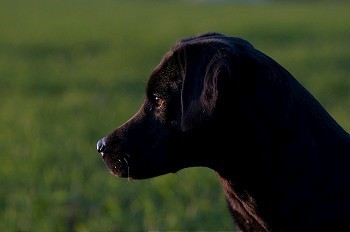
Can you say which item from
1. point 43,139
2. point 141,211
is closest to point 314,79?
point 43,139

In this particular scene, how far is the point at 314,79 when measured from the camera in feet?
52.7

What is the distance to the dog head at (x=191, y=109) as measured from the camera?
158 inches

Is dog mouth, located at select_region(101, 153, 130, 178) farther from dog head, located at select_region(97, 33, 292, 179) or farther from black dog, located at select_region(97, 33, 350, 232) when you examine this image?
black dog, located at select_region(97, 33, 350, 232)

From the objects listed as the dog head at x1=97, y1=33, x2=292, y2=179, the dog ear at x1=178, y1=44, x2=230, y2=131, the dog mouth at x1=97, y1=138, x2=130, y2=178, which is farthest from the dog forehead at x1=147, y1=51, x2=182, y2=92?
the dog mouth at x1=97, y1=138, x2=130, y2=178

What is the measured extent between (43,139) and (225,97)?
19.6 feet

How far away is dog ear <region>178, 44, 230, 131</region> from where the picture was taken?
395 cm

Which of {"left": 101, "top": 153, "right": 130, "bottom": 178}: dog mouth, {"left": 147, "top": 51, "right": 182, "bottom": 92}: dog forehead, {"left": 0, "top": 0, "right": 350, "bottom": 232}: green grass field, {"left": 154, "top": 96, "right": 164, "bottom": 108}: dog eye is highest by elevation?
{"left": 147, "top": 51, "right": 182, "bottom": 92}: dog forehead

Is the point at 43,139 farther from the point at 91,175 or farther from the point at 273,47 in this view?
the point at 273,47

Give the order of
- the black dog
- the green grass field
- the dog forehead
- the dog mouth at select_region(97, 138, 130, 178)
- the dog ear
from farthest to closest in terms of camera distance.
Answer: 1. the green grass field
2. the dog mouth at select_region(97, 138, 130, 178)
3. the dog forehead
4. the black dog
5. the dog ear

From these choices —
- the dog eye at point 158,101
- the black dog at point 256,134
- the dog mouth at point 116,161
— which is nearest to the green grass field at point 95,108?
the dog mouth at point 116,161

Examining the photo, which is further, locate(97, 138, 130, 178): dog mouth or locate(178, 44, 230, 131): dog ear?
locate(97, 138, 130, 178): dog mouth

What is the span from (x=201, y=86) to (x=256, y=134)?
0.40 meters

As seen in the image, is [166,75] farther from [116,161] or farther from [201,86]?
[116,161]

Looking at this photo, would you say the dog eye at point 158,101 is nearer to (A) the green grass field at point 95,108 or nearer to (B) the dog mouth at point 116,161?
(B) the dog mouth at point 116,161
